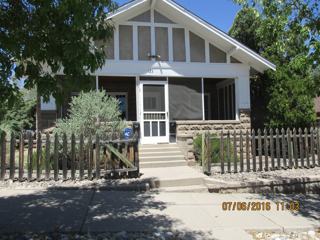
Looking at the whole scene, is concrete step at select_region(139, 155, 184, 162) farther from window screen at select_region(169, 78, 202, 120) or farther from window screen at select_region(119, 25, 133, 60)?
window screen at select_region(119, 25, 133, 60)

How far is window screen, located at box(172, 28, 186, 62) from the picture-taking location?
51.9ft

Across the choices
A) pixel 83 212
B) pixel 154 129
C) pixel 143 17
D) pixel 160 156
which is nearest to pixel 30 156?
pixel 83 212

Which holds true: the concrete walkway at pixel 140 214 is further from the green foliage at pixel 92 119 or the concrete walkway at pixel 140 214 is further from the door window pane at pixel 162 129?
the door window pane at pixel 162 129

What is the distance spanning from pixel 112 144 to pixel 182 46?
6720 millimetres

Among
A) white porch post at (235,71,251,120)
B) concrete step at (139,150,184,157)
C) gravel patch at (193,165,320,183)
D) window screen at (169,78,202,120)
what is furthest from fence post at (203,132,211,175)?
white porch post at (235,71,251,120)

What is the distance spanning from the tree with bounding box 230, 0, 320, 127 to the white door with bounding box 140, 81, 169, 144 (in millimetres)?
4107

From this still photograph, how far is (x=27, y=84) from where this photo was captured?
520 cm

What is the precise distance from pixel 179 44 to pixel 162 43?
0.68 m

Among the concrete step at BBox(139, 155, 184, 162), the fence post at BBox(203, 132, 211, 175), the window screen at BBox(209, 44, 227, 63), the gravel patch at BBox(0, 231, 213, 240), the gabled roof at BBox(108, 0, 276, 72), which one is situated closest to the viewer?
the gravel patch at BBox(0, 231, 213, 240)

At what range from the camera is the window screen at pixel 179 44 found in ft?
51.9

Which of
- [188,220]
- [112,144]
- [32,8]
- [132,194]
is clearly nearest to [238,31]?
[112,144]

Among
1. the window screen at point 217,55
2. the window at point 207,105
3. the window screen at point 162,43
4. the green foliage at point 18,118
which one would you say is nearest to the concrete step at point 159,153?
the window screen at point 162,43

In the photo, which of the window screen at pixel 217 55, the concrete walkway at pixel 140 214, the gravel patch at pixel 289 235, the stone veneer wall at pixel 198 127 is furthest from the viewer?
the window screen at pixel 217 55
